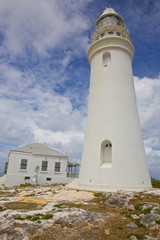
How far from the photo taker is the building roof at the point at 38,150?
1038 inches

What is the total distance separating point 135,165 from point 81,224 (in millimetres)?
8696

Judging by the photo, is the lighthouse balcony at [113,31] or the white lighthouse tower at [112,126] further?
the lighthouse balcony at [113,31]

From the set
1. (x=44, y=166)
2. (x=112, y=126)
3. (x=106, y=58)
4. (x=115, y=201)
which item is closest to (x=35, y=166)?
(x=44, y=166)

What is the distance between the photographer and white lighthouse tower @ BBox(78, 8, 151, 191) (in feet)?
45.1

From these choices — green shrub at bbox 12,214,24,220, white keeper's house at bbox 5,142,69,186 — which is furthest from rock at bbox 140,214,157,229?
white keeper's house at bbox 5,142,69,186

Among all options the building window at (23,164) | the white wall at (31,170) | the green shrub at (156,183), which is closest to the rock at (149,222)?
the green shrub at (156,183)

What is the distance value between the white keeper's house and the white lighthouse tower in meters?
11.9

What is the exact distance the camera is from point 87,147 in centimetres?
1587

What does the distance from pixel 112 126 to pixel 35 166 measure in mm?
15661

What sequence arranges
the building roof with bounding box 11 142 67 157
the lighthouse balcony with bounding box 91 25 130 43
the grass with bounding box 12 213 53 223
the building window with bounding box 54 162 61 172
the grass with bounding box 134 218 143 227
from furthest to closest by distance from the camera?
the building window with bounding box 54 162 61 172
the building roof with bounding box 11 142 67 157
the lighthouse balcony with bounding box 91 25 130 43
the grass with bounding box 12 213 53 223
the grass with bounding box 134 218 143 227

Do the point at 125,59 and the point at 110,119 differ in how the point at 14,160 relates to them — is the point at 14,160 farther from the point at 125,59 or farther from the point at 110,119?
the point at 125,59

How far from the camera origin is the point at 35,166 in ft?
84.5

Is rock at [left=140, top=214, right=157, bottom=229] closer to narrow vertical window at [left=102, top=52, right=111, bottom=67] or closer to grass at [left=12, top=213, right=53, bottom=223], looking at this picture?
grass at [left=12, top=213, right=53, bottom=223]

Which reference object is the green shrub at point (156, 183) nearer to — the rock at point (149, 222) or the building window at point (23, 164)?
the rock at point (149, 222)
